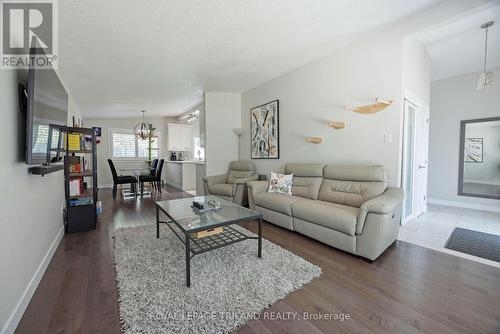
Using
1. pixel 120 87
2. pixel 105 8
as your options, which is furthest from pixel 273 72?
pixel 120 87

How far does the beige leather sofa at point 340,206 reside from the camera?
2.10 m

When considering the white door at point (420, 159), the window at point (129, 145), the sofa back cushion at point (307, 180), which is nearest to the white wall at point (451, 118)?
the white door at point (420, 159)

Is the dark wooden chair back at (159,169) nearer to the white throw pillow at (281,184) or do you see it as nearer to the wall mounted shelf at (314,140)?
the white throw pillow at (281,184)

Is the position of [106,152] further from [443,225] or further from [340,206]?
[443,225]

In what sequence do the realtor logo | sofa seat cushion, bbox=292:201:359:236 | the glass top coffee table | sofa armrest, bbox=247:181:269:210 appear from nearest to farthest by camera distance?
the realtor logo < the glass top coffee table < sofa seat cushion, bbox=292:201:359:236 < sofa armrest, bbox=247:181:269:210

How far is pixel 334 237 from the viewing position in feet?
7.72

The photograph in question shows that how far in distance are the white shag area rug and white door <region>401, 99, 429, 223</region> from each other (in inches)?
83.7

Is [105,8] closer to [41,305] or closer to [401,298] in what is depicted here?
[41,305]

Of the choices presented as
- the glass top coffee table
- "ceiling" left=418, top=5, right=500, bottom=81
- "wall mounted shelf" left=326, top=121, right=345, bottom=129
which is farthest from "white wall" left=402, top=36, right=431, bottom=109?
the glass top coffee table

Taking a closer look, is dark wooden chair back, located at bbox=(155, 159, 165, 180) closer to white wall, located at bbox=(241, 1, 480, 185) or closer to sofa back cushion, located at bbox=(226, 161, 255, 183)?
sofa back cushion, located at bbox=(226, 161, 255, 183)

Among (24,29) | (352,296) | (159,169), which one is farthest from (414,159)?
(159,169)

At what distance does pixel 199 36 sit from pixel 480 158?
533 centimetres

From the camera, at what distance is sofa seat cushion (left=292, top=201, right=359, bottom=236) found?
2.20m

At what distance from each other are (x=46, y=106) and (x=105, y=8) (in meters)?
1.06
